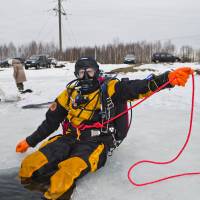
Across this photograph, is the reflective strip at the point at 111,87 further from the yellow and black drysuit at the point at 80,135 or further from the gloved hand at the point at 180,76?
the gloved hand at the point at 180,76

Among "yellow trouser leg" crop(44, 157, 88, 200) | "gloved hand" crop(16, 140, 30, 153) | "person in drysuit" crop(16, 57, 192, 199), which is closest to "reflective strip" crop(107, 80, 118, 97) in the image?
"person in drysuit" crop(16, 57, 192, 199)

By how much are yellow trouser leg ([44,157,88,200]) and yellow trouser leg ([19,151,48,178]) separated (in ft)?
0.81

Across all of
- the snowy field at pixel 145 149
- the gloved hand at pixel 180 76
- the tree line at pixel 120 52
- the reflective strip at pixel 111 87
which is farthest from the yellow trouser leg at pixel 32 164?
the tree line at pixel 120 52

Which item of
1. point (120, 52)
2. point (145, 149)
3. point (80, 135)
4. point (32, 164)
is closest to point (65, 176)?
point (32, 164)

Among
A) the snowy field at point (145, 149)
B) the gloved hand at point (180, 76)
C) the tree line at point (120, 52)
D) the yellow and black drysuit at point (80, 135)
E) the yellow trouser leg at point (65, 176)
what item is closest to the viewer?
the yellow trouser leg at point (65, 176)

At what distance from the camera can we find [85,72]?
3.89 m

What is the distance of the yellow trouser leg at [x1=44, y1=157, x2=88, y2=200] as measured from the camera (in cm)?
293

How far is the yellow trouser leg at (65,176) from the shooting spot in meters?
2.93

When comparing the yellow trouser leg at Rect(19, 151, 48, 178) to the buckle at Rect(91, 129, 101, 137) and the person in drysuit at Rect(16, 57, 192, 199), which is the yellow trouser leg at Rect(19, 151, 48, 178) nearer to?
the person in drysuit at Rect(16, 57, 192, 199)

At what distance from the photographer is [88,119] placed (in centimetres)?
381

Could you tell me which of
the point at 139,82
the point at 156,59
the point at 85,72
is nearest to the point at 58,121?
the point at 85,72

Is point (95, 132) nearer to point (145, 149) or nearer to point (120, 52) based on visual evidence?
point (145, 149)

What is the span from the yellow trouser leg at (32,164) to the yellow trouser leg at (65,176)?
0.81 ft

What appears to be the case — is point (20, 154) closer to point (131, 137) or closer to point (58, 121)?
point (58, 121)
